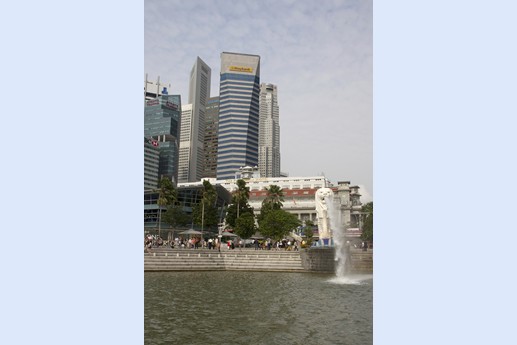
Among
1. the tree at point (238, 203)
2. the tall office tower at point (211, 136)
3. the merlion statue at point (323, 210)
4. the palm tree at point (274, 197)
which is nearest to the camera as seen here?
the merlion statue at point (323, 210)

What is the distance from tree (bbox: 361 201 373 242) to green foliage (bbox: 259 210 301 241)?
5.59 metres

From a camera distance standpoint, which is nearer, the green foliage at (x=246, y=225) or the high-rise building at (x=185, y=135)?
the high-rise building at (x=185, y=135)

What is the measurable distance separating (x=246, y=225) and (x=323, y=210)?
10.2m

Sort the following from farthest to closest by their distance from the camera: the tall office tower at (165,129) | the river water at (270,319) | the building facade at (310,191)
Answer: the tall office tower at (165,129), the building facade at (310,191), the river water at (270,319)

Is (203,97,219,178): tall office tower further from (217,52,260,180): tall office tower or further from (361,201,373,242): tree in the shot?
(361,201,373,242): tree

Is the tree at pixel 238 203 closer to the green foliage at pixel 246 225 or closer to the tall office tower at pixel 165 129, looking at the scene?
the green foliage at pixel 246 225

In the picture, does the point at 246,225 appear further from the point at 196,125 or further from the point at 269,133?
the point at 269,133

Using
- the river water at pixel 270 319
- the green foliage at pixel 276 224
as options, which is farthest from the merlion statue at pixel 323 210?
the green foliage at pixel 276 224

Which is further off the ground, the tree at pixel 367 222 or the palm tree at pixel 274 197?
the palm tree at pixel 274 197

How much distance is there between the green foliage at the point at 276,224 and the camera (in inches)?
704

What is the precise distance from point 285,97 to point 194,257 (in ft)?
64.9

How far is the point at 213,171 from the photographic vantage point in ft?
47.6

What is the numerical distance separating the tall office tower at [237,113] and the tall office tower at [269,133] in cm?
20
